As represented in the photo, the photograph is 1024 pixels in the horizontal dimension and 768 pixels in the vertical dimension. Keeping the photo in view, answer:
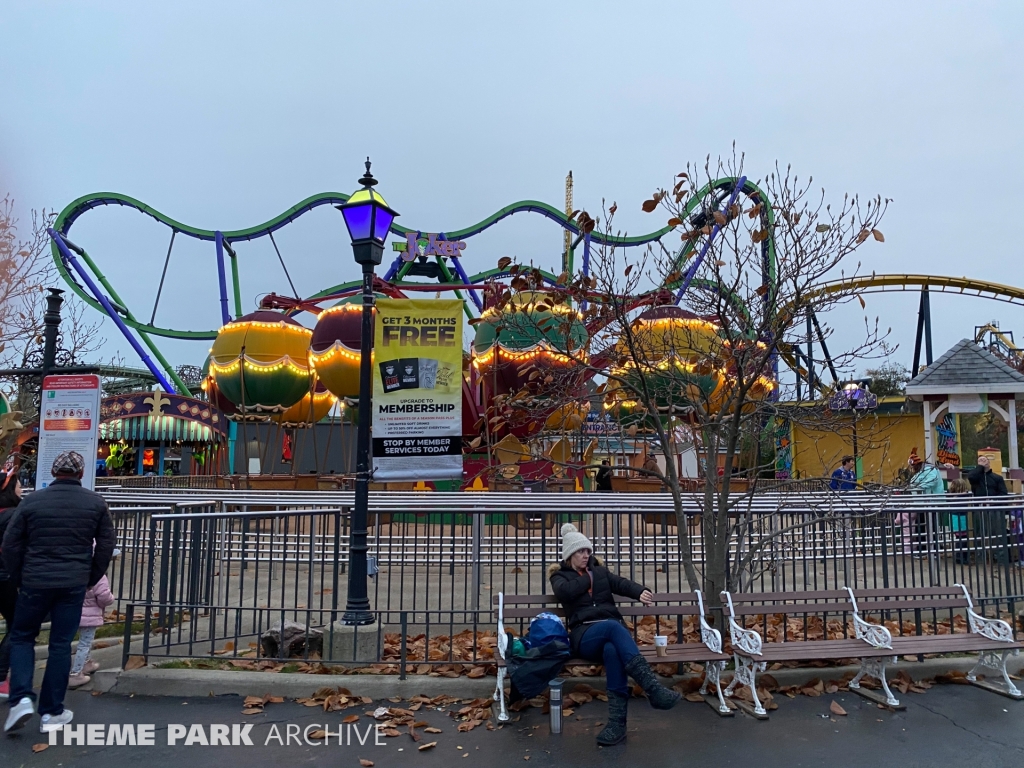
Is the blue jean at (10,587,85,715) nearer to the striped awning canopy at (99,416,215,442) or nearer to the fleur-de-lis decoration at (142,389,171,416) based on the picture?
the striped awning canopy at (99,416,215,442)

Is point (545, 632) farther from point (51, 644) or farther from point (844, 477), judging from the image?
point (844, 477)

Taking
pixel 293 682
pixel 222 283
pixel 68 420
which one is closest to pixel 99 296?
pixel 222 283

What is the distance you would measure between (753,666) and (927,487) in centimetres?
972

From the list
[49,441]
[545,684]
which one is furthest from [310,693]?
[49,441]

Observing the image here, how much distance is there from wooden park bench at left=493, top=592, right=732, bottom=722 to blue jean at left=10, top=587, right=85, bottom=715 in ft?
9.66

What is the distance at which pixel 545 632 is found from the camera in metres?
5.18

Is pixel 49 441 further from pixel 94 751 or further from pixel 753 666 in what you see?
pixel 753 666

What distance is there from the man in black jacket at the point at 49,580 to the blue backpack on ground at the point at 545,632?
9.79 feet

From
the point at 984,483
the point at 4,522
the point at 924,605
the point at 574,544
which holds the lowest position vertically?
the point at 924,605

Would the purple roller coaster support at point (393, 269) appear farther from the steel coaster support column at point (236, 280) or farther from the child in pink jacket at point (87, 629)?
the child in pink jacket at point (87, 629)

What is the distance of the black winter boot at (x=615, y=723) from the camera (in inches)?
187

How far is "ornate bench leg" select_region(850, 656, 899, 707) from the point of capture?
217 inches

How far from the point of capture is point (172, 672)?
19.6 ft

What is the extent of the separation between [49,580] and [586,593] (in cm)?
366
